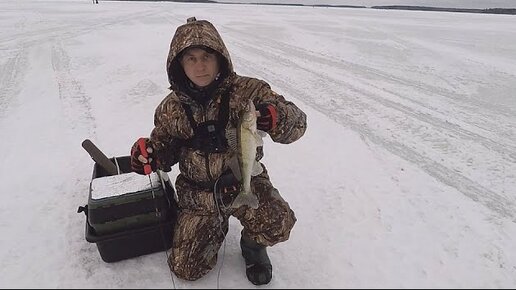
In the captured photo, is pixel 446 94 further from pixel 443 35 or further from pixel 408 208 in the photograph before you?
pixel 443 35


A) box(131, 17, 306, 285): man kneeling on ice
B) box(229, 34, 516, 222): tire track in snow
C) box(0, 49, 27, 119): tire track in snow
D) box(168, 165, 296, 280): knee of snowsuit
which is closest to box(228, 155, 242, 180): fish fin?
box(131, 17, 306, 285): man kneeling on ice

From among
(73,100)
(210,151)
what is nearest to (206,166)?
(210,151)

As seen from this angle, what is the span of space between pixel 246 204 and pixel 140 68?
24.7 ft

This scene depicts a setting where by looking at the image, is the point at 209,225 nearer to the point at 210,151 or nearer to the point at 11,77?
the point at 210,151

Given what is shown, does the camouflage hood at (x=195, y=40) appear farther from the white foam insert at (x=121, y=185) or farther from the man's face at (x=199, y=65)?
the white foam insert at (x=121, y=185)

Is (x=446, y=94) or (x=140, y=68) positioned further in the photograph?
(x=140, y=68)

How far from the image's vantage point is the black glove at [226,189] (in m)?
3.20

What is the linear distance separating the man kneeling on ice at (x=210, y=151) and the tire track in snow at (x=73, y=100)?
3062mm

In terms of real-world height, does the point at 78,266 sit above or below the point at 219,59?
below

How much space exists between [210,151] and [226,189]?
0.34 metres

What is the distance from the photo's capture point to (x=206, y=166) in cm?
320

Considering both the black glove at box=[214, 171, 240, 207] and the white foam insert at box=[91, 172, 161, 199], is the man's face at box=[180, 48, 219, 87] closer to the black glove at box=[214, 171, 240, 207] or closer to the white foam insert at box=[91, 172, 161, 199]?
the black glove at box=[214, 171, 240, 207]

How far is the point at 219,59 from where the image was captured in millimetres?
3152

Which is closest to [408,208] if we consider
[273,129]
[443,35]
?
[273,129]
